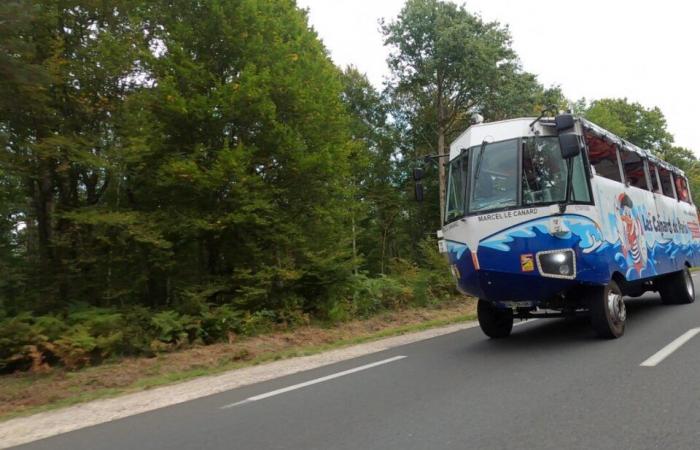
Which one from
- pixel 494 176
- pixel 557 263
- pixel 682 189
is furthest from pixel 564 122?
pixel 682 189

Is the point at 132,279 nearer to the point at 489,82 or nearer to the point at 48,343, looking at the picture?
the point at 48,343

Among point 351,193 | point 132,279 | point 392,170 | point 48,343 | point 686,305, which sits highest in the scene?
point 392,170

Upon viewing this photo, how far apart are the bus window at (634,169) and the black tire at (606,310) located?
2707 millimetres

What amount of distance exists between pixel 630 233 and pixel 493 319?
2771 mm

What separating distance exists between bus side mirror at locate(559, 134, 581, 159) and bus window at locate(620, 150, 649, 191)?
343 cm

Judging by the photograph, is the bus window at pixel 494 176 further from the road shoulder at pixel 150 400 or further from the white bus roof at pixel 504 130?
the road shoulder at pixel 150 400

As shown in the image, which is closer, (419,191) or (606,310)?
(606,310)

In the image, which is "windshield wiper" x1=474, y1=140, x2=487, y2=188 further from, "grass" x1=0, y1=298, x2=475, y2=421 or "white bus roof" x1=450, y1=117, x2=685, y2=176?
"grass" x1=0, y1=298, x2=475, y2=421

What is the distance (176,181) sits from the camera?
13609 mm

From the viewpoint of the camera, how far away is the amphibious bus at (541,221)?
7598 mm

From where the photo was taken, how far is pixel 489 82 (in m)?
27.6

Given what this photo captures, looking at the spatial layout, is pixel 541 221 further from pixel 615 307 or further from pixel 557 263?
pixel 615 307

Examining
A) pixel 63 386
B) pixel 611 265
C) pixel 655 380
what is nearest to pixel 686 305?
pixel 611 265

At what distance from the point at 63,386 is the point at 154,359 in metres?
1.95
